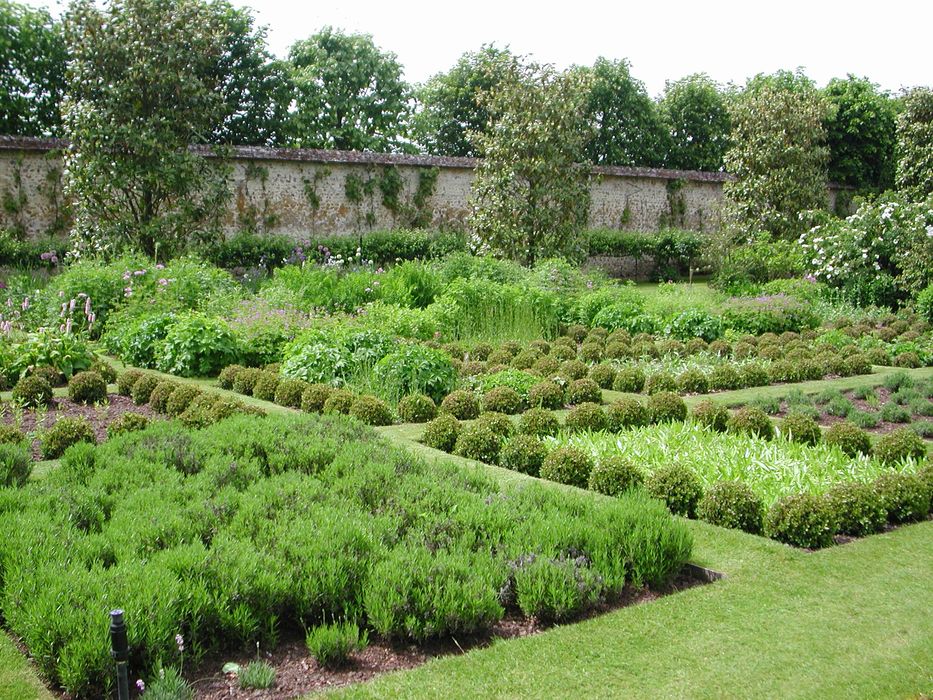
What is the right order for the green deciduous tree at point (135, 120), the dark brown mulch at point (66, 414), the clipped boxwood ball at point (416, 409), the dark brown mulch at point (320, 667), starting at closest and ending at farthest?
the dark brown mulch at point (320, 667) → the dark brown mulch at point (66, 414) → the clipped boxwood ball at point (416, 409) → the green deciduous tree at point (135, 120)

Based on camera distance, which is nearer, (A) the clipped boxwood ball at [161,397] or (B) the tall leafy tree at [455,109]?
(A) the clipped boxwood ball at [161,397]

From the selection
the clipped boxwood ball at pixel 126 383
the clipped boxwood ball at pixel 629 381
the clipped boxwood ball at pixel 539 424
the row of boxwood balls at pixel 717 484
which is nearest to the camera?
the row of boxwood balls at pixel 717 484

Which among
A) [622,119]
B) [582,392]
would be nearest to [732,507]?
[582,392]

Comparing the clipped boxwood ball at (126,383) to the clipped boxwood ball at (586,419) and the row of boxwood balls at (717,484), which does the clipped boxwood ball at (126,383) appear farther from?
the clipped boxwood ball at (586,419)

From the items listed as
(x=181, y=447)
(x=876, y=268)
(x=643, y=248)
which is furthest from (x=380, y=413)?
(x=643, y=248)

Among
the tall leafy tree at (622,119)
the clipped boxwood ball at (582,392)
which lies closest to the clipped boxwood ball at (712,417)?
the clipped boxwood ball at (582,392)

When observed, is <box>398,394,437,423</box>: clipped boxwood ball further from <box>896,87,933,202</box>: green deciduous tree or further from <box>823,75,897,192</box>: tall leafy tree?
<box>823,75,897,192</box>: tall leafy tree

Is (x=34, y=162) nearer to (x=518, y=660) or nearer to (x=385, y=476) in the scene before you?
(x=385, y=476)

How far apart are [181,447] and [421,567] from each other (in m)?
2.47

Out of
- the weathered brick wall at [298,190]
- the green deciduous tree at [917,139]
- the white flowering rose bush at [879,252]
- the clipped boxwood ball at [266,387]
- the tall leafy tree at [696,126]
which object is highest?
the tall leafy tree at [696,126]

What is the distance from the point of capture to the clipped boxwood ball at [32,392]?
8.30 meters

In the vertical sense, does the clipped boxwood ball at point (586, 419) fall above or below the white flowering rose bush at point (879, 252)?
below

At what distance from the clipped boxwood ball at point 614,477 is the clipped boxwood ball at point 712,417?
205cm

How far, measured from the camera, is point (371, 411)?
7.91 metres
